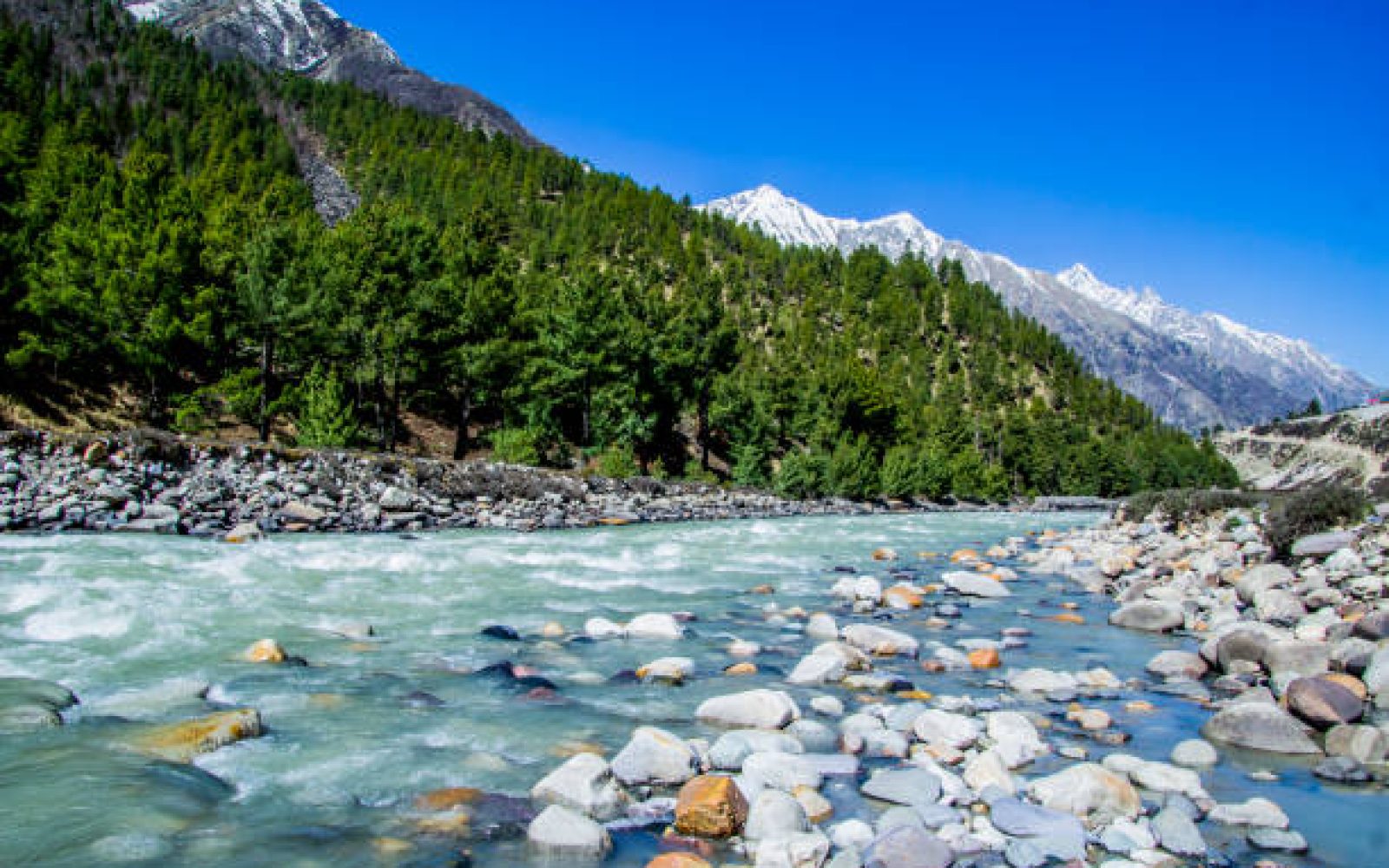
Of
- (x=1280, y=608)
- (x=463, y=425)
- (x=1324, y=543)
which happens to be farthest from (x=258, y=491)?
(x=1324, y=543)

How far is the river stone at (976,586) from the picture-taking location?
53.3 ft

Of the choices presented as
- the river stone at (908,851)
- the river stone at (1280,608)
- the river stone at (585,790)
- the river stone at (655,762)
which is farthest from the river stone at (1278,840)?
the river stone at (1280,608)

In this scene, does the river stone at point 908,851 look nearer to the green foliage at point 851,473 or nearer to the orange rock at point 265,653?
the orange rock at point 265,653

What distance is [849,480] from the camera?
194ft

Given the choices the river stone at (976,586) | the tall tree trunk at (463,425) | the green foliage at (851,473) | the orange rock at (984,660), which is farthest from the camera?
the green foliage at (851,473)

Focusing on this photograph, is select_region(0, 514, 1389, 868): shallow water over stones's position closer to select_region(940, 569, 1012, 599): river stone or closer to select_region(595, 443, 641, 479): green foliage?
select_region(940, 569, 1012, 599): river stone

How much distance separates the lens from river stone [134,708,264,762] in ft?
19.5

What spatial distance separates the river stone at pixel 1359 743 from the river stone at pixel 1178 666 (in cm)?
273

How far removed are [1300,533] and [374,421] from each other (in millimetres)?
40323

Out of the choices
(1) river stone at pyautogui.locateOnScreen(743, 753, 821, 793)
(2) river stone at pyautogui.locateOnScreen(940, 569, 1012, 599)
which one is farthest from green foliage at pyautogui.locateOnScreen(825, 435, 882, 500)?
(1) river stone at pyautogui.locateOnScreen(743, 753, 821, 793)

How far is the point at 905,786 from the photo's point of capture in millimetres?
5836

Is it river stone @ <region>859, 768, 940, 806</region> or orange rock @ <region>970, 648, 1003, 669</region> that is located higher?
river stone @ <region>859, 768, 940, 806</region>

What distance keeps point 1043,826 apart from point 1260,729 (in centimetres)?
356

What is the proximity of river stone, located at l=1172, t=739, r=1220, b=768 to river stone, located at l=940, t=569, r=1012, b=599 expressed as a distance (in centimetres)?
931
